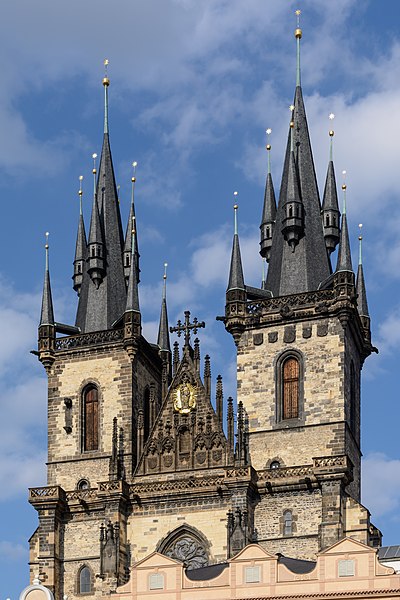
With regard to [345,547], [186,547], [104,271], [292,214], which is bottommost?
[345,547]

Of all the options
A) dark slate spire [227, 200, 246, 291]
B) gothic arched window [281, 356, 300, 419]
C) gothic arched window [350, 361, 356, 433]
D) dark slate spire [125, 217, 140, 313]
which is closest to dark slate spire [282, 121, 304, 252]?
dark slate spire [227, 200, 246, 291]

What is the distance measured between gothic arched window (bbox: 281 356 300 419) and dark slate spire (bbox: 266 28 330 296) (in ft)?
9.83

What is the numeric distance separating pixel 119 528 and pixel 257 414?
261 inches

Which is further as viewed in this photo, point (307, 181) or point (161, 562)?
point (307, 181)

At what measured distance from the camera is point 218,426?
6356cm

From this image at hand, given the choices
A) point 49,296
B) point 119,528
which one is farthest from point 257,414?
point 49,296

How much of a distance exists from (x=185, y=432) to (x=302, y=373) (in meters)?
5.08

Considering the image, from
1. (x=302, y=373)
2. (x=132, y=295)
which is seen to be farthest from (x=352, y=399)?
(x=132, y=295)

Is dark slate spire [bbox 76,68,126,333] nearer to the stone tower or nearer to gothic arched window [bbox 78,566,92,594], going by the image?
the stone tower

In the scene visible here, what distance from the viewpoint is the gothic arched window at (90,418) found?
215 feet

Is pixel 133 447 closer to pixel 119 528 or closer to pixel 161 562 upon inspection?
pixel 119 528

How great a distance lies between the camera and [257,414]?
63.1 metres

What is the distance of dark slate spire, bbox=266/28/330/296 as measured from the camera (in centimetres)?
6525

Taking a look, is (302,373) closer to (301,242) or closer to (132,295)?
(301,242)
